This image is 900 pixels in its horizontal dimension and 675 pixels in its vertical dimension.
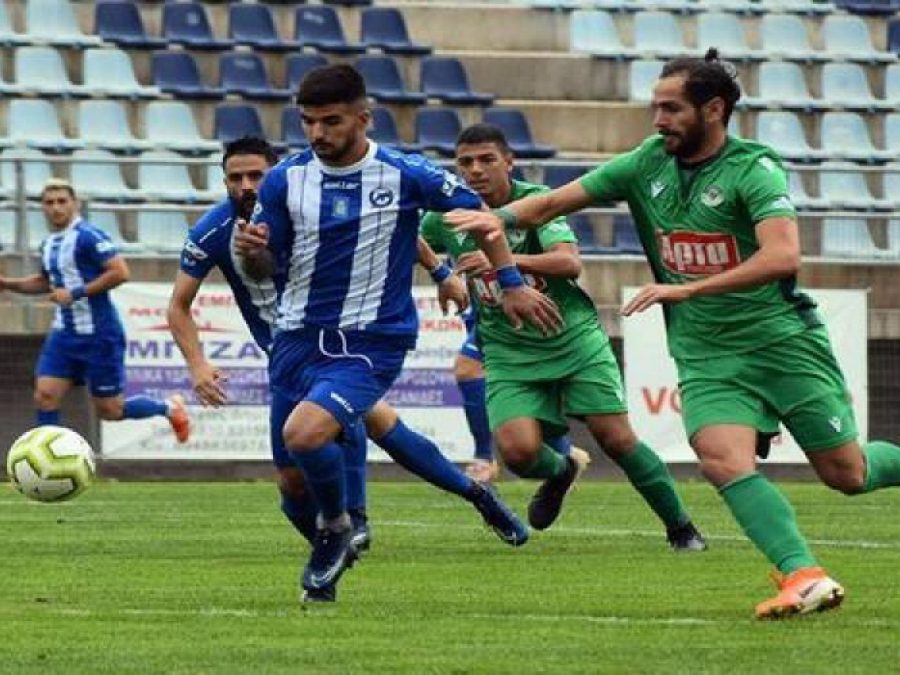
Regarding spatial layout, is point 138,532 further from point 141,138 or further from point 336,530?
point 141,138

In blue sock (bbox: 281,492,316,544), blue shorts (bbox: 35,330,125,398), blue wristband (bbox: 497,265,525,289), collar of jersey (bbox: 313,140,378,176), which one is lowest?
blue shorts (bbox: 35,330,125,398)

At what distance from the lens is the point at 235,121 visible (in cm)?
2498

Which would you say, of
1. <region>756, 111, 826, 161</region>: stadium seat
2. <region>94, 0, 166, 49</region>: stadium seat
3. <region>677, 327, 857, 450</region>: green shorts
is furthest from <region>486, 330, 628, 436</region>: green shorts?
<region>756, 111, 826, 161</region>: stadium seat

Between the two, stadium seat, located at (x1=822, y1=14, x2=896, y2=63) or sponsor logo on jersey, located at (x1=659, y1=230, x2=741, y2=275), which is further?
stadium seat, located at (x1=822, y1=14, x2=896, y2=63)

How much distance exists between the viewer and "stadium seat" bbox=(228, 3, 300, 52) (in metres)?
26.1

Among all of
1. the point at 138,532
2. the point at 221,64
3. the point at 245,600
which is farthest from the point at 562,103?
the point at 245,600

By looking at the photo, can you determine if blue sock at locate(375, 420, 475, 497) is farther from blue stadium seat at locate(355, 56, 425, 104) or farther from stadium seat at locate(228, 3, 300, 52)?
stadium seat at locate(228, 3, 300, 52)

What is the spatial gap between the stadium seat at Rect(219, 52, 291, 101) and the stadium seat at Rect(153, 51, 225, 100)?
16 cm

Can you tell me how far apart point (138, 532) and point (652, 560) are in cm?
354

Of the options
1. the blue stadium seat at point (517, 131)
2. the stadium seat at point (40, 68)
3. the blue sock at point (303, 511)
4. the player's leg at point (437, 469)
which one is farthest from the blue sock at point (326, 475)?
the blue stadium seat at point (517, 131)

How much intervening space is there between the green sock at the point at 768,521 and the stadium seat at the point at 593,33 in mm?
18557

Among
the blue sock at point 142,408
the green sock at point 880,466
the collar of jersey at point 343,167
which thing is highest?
the collar of jersey at point 343,167

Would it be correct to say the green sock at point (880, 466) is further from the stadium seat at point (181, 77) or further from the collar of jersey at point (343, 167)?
the stadium seat at point (181, 77)

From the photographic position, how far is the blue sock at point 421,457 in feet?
41.8
